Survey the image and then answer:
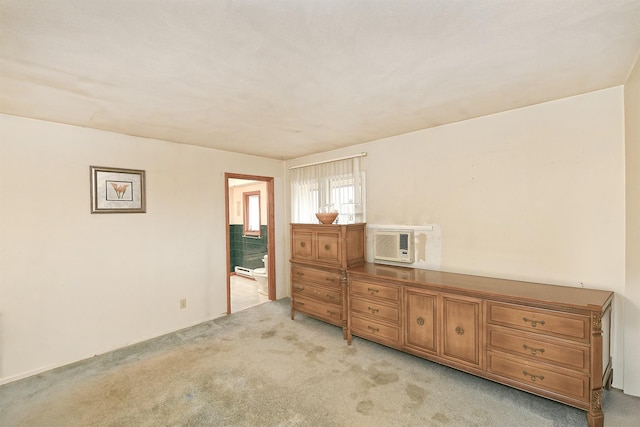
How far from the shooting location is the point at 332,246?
3479 millimetres

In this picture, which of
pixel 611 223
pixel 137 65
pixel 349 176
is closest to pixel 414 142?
pixel 349 176

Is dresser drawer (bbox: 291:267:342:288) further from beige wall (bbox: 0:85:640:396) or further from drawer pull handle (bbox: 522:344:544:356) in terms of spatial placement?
drawer pull handle (bbox: 522:344:544:356)


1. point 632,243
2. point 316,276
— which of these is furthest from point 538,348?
point 316,276

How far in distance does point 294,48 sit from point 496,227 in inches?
93.9

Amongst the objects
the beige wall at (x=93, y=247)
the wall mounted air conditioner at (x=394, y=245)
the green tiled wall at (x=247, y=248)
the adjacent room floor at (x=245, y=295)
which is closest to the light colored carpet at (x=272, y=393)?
the beige wall at (x=93, y=247)

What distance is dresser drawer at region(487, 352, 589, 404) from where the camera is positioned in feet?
6.33

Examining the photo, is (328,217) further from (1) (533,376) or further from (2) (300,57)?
(1) (533,376)

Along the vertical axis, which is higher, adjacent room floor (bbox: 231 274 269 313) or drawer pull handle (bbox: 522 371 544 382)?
drawer pull handle (bbox: 522 371 544 382)

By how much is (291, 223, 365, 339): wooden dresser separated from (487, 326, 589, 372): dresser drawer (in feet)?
4.90

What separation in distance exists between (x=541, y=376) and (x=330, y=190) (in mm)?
2933

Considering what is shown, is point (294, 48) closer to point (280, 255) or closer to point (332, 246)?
point (332, 246)

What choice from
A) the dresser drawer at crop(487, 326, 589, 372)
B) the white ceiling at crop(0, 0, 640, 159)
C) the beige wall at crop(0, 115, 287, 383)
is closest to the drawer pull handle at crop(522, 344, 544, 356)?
the dresser drawer at crop(487, 326, 589, 372)

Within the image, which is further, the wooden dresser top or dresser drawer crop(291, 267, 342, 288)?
dresser drawer crop(291, 267, 342, 288)

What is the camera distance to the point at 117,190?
10.3ft
